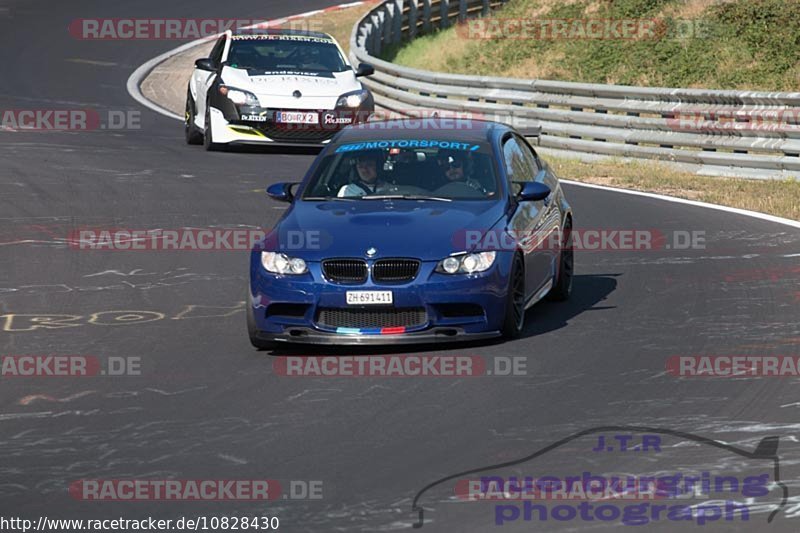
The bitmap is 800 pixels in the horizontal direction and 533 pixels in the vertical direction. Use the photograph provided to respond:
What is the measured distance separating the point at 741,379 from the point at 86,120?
63.7ft

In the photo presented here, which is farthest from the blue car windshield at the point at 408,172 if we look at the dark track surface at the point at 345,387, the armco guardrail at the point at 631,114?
the armco guardrail at the point at 631,114

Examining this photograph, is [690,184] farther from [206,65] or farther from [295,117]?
[206,65]

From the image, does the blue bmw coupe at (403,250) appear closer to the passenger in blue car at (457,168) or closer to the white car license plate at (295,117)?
the passenger in blue car at (457,168)

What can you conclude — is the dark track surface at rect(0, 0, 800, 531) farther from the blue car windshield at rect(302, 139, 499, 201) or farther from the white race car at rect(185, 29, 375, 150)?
the white race car at rect(185, 29, 375, 150)

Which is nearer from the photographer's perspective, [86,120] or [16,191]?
[16,191]

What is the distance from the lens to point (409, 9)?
38625 mm

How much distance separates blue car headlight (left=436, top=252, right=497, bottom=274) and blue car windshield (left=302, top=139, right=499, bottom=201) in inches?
37.7

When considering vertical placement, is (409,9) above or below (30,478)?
above

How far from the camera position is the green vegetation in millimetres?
31047

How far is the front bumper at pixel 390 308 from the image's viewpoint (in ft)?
34.3

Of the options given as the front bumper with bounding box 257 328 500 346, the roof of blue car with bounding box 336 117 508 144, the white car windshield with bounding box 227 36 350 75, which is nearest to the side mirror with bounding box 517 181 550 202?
the roof of blue car with bounding box 336 117 508 144

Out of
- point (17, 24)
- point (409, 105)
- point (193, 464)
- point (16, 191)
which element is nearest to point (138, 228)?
point (16, 191)

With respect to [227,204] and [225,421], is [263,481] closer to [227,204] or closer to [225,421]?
[225,421]

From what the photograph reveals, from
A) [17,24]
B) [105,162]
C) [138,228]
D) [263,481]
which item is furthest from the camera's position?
[17,24]
